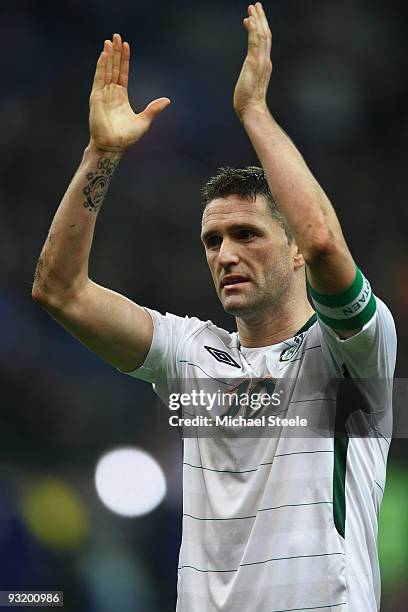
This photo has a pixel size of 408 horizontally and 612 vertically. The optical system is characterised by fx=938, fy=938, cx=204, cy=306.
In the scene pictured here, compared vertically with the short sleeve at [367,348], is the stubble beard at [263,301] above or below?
above

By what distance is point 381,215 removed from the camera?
316 inches

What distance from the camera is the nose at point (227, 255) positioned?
3580mm

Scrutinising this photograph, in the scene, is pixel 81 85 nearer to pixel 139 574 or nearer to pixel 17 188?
pixel 17 188

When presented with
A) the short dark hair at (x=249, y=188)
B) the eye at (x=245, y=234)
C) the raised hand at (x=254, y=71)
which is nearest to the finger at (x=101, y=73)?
the raised hand at (x=254, y=71)

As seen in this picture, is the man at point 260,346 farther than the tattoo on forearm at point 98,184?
No

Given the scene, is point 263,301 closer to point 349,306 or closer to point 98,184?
point 349,306

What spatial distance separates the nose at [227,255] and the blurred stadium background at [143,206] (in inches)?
134

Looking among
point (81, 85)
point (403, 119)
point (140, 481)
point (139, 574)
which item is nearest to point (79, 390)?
point (140, 481)

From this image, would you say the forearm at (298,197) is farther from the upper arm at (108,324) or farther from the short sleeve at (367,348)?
the upper arm at (108,324)

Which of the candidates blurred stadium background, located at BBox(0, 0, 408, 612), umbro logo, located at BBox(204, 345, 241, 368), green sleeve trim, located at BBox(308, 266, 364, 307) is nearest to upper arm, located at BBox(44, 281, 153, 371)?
umbro logo, located at BBox(204, 345, 241, 368)

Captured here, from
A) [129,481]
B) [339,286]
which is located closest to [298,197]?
[339,286]

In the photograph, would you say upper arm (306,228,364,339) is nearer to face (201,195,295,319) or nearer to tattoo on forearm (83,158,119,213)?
face (201,195,295,319)

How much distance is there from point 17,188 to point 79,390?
73.2 inches

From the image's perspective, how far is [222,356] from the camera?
360cm
